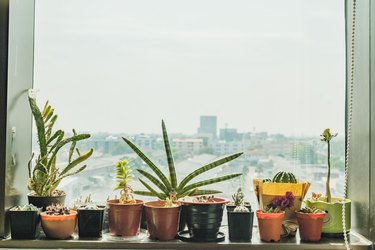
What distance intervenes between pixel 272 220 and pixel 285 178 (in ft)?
0.54

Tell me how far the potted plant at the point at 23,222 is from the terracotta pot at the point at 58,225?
28 mm

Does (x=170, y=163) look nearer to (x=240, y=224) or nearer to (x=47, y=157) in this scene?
(x=240, y=224)

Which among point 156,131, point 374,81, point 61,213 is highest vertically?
point 374,81

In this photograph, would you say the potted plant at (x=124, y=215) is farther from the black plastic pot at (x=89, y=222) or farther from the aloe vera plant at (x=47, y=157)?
the aloe vera plant at (x=47, y=157)

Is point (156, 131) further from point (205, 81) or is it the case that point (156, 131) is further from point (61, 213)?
point (61, 213)

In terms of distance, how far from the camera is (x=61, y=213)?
1404 millimetres

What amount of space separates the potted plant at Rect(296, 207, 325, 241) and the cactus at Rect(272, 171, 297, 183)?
0.39ft

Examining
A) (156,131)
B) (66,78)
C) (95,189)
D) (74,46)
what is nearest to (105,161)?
(95,189)

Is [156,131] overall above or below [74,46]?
below

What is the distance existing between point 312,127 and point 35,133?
39.5 inches

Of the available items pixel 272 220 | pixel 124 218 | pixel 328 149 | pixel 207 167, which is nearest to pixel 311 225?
pixel 272 220

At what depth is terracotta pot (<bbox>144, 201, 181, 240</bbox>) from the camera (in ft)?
4.56

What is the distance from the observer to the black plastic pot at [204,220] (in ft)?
4.55

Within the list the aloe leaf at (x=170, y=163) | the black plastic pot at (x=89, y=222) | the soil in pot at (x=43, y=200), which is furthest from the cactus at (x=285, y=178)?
the soil in pot at (x=43, y=200)
